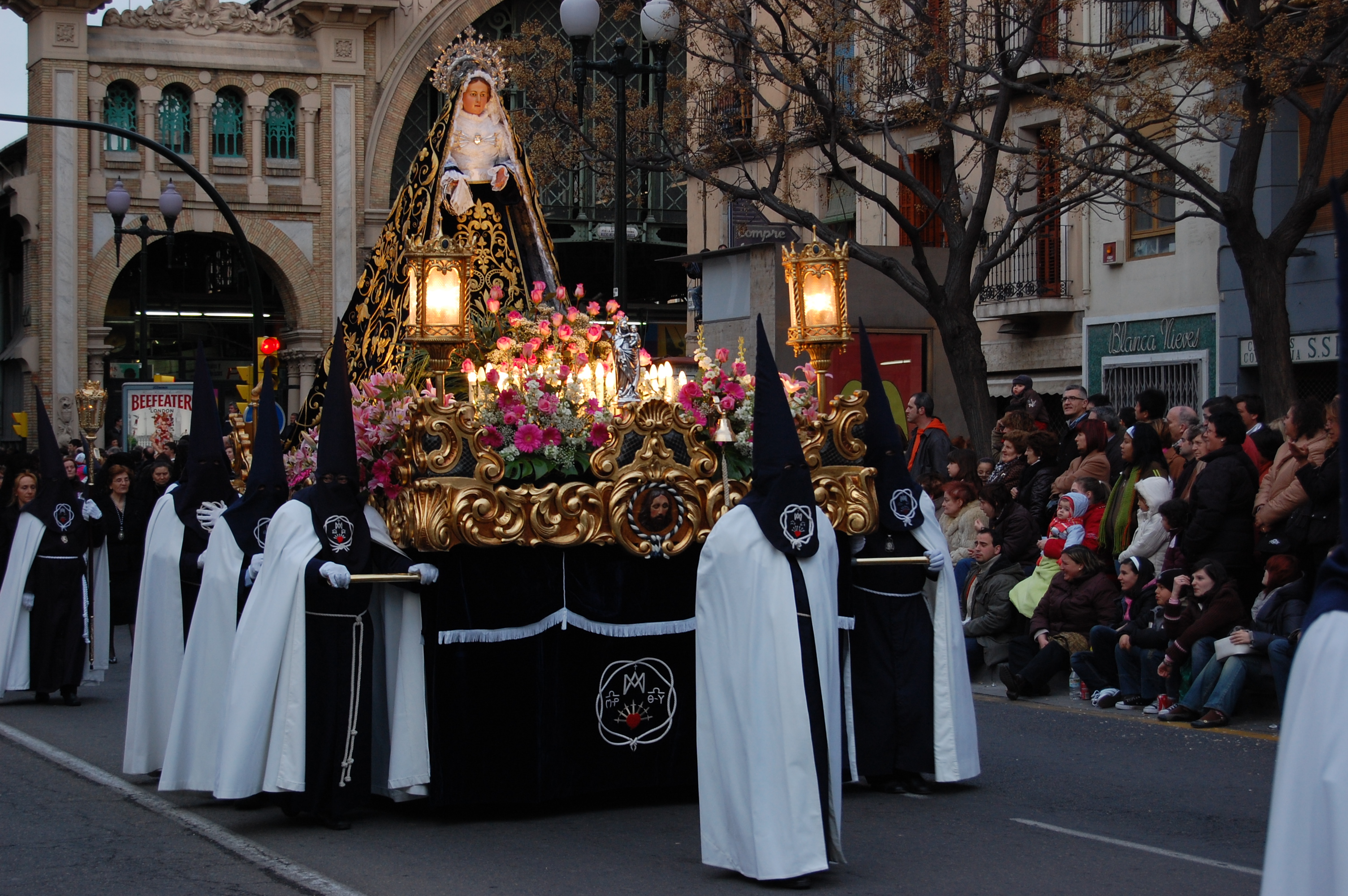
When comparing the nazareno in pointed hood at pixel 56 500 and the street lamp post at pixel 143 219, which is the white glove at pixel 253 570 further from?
the street lamp post at pixel 143 219

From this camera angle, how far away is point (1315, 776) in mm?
3949

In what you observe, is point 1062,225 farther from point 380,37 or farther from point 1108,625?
point 380,37

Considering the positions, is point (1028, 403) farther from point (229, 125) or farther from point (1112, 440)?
point (229, 125)

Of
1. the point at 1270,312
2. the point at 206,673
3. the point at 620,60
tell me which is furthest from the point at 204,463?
the point at 1270,312

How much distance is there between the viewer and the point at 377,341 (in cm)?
1003

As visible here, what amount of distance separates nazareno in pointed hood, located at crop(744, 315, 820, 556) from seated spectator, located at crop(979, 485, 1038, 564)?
21.0 ft

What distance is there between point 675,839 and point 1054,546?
18.4 ft

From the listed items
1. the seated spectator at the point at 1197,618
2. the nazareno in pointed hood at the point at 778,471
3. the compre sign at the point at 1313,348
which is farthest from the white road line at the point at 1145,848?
the compre sign at the point at 1313,348

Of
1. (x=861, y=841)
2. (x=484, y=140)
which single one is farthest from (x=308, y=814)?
(x=484, y=140)

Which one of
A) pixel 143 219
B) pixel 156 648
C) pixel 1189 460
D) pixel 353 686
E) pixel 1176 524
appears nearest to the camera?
pixel 353 686

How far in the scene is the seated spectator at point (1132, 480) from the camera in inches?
489

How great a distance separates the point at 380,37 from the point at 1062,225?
21.8m

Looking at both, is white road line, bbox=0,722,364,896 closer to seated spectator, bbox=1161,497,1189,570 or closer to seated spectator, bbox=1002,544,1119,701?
seated spectator, bbox=1002,544,1119,701

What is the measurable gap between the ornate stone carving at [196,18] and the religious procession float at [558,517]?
32054mm
